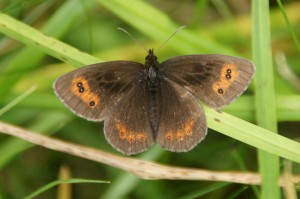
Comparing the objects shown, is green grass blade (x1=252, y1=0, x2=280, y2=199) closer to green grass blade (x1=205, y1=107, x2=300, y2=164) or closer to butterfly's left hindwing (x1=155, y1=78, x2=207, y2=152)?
green grass blade (x1=205, y1=107, x2=300, y2=164)

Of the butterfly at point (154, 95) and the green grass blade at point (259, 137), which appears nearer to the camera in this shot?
the green grass blade at point (259, 137)

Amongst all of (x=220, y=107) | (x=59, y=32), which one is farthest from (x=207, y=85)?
(x=59, y=32)

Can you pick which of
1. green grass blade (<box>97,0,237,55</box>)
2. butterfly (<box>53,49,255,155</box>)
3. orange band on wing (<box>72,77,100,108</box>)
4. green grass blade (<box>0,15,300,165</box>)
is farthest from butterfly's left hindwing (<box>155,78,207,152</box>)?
orange band on wing (<box>72,77,100,108</box>)

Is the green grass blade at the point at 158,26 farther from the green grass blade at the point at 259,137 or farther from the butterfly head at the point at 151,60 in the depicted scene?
the green grass blade at the point at 259,137

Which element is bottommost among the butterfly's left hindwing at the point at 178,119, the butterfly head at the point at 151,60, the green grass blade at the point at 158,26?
the butterfly's left hindwing at the point at 178,119

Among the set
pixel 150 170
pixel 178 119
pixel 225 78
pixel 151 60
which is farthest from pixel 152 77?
pixel 150 170

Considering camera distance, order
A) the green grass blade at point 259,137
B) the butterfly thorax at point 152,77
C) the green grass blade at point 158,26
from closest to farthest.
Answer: the green grass blade at point 259,137 < the butterfly thorax at point 152,77 < the green grass blade at point 158,26

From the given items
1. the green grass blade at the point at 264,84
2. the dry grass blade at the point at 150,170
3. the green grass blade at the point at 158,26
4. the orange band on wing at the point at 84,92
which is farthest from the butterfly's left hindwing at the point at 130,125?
the green grass blade at the point at 264,84
